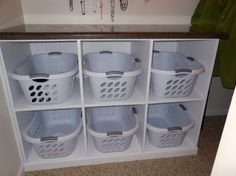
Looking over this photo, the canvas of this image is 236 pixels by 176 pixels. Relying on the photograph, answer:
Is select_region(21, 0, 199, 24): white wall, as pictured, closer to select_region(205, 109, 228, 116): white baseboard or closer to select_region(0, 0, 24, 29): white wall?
select_region(0, 0, 24, 29): white wall

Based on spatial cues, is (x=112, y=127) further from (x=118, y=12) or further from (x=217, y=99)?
(x=217, y=99)

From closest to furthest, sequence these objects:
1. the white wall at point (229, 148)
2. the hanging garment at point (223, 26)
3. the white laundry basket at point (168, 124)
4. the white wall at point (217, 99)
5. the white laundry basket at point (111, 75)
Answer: the white wall at point (229, 148) < the white laundry basket at point (111, 75) < the hanging garment at point (223, 26) < the white laundry basket at point (168, 124) < the white wall at point (217, 99)

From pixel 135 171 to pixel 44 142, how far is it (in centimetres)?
61

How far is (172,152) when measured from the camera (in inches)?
57.2

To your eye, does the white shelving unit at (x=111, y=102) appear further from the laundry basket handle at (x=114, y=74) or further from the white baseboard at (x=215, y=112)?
the white baseboard at (x=215, y=112)

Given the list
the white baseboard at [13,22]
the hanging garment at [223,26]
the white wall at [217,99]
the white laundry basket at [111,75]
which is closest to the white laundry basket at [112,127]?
the white laundry basket at [111,75]

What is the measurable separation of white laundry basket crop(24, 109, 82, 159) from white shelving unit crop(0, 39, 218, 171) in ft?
0.17

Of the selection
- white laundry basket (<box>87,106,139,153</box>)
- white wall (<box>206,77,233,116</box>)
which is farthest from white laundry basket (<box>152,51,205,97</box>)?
white wall (<box>206,77,233,116</box>)

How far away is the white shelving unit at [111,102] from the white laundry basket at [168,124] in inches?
2.0

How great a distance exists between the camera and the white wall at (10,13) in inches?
42.8

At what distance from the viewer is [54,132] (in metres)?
1.45

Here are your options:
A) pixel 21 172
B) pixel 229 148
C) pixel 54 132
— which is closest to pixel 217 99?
pixel 54 132

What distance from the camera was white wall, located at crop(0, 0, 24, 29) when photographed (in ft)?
3.56

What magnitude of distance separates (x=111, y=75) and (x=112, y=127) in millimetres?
541
